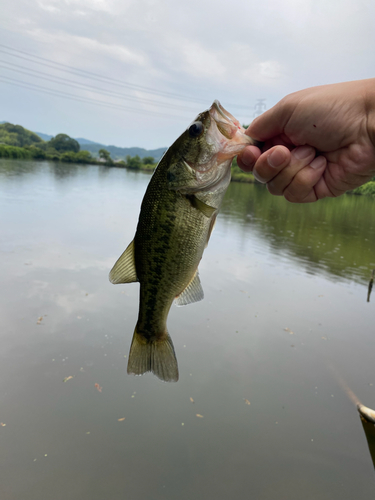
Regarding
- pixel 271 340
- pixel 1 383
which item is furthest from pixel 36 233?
pixel 271 340

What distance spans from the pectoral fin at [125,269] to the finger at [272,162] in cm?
111

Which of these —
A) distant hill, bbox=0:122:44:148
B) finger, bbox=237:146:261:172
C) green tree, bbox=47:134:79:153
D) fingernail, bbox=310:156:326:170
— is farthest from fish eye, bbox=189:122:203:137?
distant hill, bbox=0:122:44:148

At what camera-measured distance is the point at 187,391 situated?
542 cm

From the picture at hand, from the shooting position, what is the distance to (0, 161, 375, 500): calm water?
405cm

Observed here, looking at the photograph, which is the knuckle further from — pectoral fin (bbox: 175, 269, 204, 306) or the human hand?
pectoral fin (bbox: 175, 269, 204, 306)

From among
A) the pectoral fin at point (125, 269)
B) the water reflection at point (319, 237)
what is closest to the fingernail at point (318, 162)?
the pectoral fin at point (125, 269)

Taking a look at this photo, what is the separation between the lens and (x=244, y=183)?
→ 70.1m

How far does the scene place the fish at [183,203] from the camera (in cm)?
193

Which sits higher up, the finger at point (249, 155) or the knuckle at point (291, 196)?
the finger at point (249, 155)

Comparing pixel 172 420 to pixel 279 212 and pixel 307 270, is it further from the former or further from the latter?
pixel 279 212

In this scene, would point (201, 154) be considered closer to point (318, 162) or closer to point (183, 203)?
point (183, 203)

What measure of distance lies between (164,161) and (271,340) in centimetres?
616

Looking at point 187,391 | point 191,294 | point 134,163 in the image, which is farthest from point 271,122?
point 134,163

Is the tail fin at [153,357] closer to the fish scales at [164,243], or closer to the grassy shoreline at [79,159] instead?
the fish scales at [164,243]
